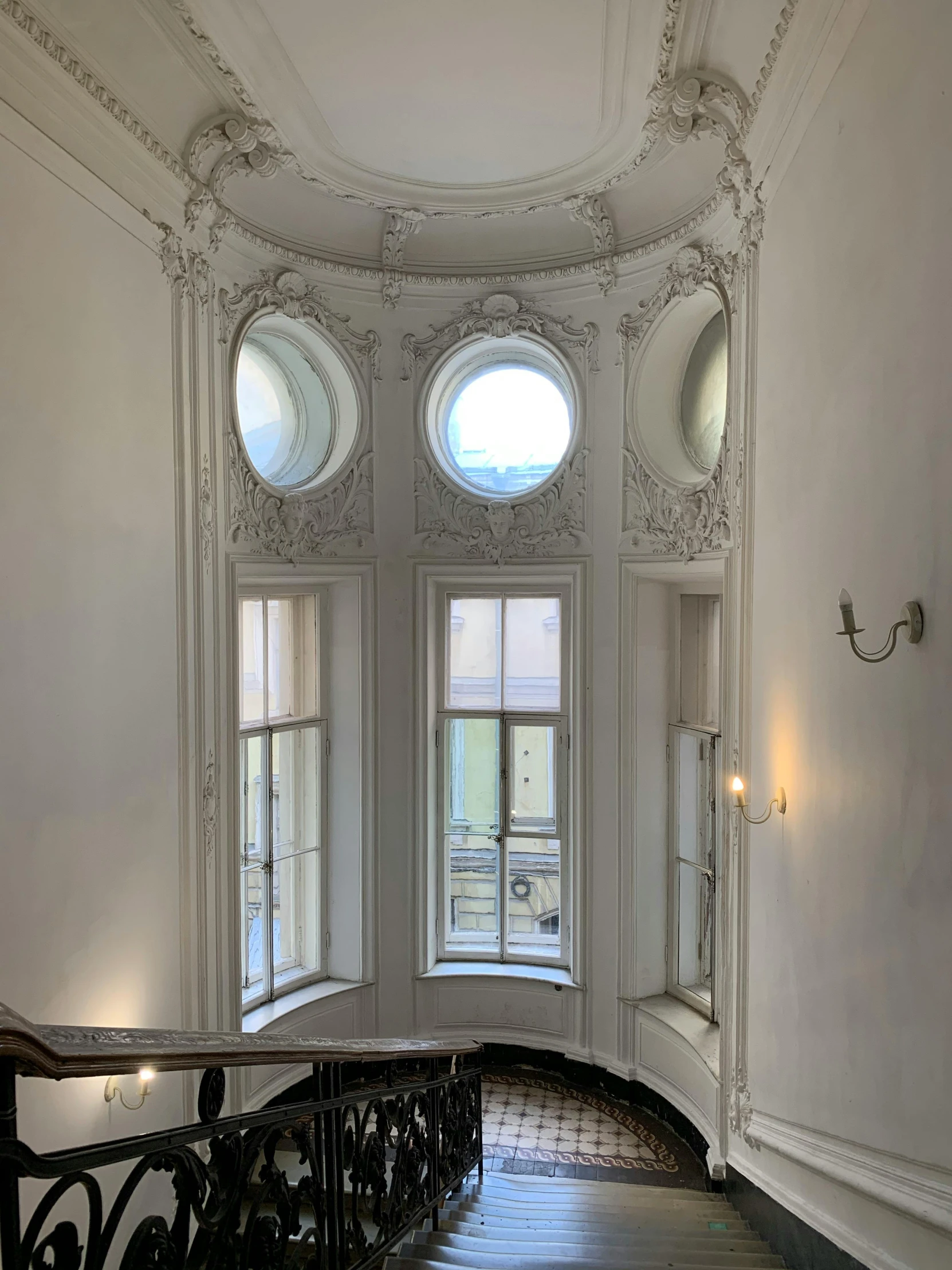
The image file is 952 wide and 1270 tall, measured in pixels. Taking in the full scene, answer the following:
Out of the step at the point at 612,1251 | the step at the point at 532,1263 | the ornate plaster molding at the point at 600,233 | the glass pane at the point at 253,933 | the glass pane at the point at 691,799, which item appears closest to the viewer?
the step at the point at 532,1263

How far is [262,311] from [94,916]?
137 inches

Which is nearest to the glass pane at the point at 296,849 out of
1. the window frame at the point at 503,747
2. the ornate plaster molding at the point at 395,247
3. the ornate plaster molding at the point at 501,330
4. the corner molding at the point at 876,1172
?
the window frame at the point at 503,747

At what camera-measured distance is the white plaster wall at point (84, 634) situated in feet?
9.99

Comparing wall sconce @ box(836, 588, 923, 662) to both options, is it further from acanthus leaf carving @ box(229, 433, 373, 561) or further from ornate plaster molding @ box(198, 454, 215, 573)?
acanthus leaf carving @ box(229, 433, 373, 561)

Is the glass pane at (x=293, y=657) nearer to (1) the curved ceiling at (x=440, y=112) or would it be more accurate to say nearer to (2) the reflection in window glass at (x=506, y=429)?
(2) the reflection in window glass at (x=506, y=429)

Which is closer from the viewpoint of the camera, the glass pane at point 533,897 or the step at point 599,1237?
the step at point 599,1237

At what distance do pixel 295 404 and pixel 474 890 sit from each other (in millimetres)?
3642

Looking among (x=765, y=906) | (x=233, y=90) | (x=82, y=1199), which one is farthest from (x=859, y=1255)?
(x=233, y=90)

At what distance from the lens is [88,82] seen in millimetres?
3377

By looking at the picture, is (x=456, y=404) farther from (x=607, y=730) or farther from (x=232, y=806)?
(x=232, y=806)

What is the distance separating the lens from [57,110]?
3.26m

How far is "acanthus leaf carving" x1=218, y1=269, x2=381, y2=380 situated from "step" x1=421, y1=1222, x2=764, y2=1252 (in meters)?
4.41

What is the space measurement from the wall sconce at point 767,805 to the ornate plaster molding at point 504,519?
248 cm

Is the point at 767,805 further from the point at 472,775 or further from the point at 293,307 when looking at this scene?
the point at 293,307
